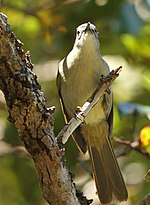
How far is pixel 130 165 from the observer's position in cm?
438

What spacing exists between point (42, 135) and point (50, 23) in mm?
2079

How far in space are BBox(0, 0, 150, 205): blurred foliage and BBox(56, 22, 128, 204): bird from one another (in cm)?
16

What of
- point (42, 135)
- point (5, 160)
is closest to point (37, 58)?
point (5, 160)

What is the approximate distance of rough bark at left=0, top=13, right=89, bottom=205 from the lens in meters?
2.24

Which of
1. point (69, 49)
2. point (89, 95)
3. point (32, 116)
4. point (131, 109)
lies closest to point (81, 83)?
point (89, 95)

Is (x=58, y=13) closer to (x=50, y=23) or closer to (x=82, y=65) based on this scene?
(x=50, y=23)

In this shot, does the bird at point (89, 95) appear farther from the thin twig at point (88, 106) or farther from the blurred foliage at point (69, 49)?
the thin twig at point (88, 106)

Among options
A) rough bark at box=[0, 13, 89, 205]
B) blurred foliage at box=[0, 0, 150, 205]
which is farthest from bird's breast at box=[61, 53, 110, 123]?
rough bark at box=[0, 13, 89, 205]

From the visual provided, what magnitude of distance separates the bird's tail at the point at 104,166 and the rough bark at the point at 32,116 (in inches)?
37.9

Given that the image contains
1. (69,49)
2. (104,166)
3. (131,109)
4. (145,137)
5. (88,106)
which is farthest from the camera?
(69,49)

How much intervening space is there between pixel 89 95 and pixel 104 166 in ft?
1.49

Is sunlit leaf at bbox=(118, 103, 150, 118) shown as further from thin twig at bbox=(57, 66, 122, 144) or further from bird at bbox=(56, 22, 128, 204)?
thin twig at bbox=(57, 66, 122, 144)

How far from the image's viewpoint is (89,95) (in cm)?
346

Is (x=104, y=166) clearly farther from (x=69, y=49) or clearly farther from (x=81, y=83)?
(x=69, y=49)
